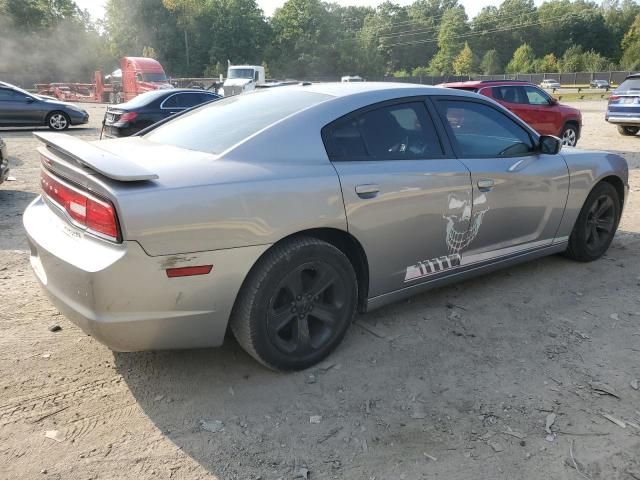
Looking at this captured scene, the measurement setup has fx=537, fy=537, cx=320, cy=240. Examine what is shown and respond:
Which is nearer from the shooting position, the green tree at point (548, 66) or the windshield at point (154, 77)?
the windshield at point (154, 77)

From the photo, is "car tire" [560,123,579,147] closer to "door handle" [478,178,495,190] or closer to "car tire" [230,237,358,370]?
"door handle" [478,178,495,190]

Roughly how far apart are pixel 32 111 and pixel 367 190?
14927 millimetres

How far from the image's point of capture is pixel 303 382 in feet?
9.66

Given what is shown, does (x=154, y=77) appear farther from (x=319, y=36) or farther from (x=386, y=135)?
(x=319, y=36)

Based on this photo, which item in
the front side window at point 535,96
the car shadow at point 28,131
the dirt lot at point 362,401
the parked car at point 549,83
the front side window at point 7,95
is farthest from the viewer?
the parked car at point 549,83

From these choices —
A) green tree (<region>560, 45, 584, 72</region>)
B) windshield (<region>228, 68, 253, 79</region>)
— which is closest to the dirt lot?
windshield (<region>228, 68, 253, 79</region>)

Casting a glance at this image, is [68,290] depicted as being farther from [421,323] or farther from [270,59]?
[270,59]

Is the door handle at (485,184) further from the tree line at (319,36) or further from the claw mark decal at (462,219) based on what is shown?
the tree line at (319,36)

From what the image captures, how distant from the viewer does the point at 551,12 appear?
4279 inches

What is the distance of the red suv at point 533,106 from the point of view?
448 inches

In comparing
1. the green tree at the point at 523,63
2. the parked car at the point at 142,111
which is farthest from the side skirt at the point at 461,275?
the green tree at the point at 523,63

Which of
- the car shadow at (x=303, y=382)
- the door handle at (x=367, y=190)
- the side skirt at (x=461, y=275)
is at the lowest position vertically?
the car shadow at (x=303, y=382)

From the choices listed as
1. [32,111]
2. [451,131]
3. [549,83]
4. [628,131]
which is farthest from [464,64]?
[451,131]

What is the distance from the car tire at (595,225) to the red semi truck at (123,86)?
Result: 25962 millimetres
